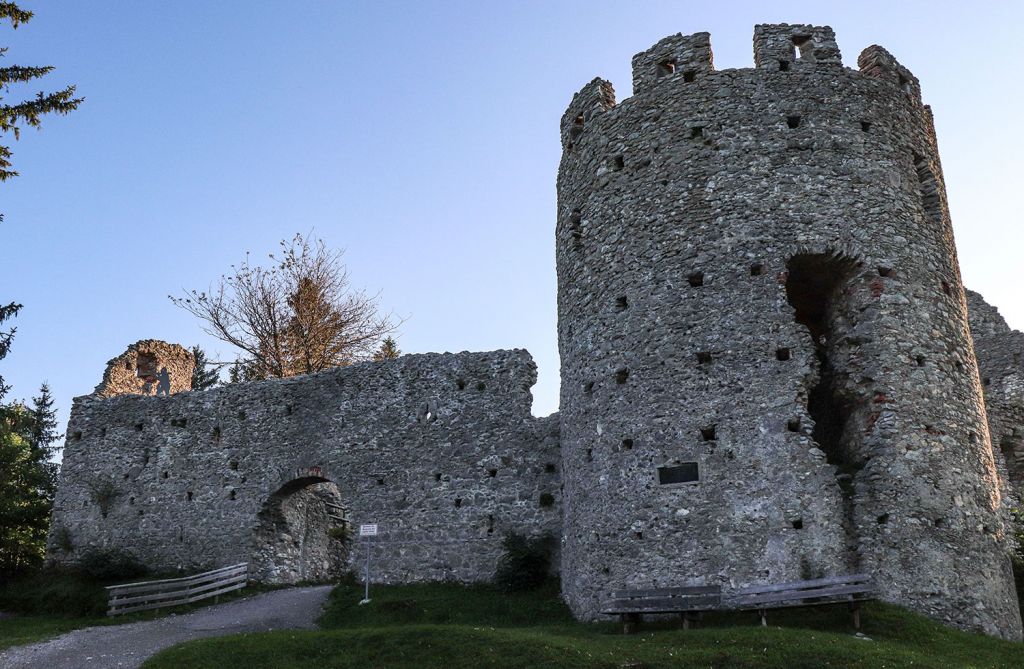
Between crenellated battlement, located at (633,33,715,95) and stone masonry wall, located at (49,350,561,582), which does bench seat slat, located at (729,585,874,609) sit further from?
crenellated battlement, located at (633,33,715,95)

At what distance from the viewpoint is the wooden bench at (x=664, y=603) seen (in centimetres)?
1205

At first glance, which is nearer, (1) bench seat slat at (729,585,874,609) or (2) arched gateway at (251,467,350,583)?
(1) bench seat slat at (729,585,874,609)

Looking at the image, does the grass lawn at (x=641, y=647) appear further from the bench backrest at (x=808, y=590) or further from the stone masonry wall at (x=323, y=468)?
the stone masonry wall at (x=323, y=468)

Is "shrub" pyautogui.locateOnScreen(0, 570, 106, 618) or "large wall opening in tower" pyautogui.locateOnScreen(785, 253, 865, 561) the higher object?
"large wall opening in tower" pyautogui.locateOnScreen(785, 253, 865, 561)

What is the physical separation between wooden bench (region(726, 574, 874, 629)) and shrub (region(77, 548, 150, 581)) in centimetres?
1505

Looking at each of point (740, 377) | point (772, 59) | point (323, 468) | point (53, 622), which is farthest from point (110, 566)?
point (772, 59)

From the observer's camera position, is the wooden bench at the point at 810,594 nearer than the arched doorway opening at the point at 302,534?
Yes

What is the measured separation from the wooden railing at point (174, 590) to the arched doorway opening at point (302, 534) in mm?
802

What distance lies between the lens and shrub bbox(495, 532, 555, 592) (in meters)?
16.8

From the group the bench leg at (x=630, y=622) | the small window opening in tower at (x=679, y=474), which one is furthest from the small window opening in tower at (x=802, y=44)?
the bench leg at (x=630, y=622)

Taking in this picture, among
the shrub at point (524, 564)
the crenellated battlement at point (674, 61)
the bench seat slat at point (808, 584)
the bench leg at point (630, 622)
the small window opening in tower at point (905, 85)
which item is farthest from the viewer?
the shrub at point (524, 564)

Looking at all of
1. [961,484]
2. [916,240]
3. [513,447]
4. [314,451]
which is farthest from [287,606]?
[916,240]

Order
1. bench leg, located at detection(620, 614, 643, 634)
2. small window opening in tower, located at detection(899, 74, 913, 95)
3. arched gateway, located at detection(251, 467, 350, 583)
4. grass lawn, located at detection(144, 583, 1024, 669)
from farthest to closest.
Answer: arched gateway, located at detection(251, 467, 350, 583) → small window opening in tower, located at detection(899, 74, 913, 95) → bench leg, located at detection(620, 614, 643, 634) → grass lawn, located at detection(144, 583, 1024, 669)

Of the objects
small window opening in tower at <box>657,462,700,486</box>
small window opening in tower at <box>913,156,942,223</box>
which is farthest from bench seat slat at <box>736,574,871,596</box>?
small window opening in tower at <box>913,156,942,223</box>
